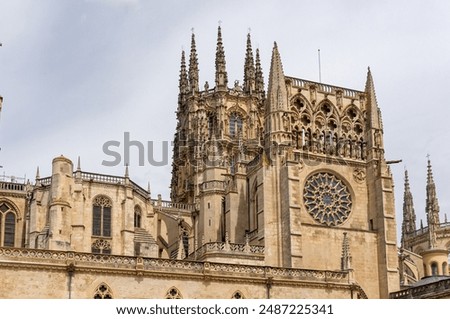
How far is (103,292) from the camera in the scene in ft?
122

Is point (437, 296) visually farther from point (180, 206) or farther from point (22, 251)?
point (180, 206)

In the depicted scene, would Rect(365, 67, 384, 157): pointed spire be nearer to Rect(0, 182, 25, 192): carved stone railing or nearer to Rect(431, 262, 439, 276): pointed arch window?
Rect(431, 262, 439, 276): pointed arch window

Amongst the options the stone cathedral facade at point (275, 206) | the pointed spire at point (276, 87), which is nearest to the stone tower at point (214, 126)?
the stone cathedral facade at point (275, 206)

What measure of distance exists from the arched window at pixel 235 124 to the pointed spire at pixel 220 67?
2.73m

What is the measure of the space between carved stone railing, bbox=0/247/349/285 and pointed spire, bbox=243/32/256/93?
35.8m

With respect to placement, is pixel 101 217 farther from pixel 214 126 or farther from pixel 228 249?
pixel 214 126

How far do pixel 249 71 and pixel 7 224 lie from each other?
3024 cm

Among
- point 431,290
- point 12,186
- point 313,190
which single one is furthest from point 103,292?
point 12,186

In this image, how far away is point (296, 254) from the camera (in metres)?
50.1

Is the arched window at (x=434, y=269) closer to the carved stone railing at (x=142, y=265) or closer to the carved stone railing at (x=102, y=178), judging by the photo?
the carved stone railing at (x=142, y=265)

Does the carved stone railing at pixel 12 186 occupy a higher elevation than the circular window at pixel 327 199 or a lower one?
higher

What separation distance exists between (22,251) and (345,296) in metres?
16.8

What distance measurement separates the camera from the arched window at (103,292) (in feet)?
121

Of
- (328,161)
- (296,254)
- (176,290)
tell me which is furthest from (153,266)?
(328,161)
